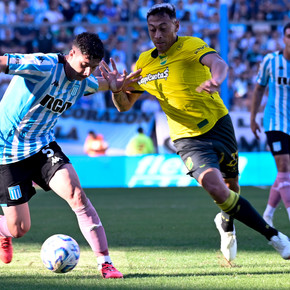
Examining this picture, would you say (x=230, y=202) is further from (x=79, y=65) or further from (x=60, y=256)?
(x=79, y=65)

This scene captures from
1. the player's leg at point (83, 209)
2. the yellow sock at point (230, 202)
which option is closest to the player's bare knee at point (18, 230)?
the player's leg at point (83, 209)

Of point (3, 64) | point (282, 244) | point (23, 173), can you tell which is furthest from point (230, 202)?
point (3, 64)

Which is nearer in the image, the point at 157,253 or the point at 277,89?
the point at 157,253

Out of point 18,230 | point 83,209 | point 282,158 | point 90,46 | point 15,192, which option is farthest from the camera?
point 282,158

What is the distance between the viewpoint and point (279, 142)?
7496 mm

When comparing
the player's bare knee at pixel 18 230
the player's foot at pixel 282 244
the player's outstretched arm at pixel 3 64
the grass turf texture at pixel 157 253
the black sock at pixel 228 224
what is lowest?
the grass turf texture at pixel 157 253

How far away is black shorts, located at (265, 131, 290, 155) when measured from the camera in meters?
7.44

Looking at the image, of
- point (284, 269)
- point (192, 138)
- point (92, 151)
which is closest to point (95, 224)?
point (192, 138)

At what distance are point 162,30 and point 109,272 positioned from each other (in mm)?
2125

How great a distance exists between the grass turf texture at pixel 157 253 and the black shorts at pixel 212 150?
2.89 ft

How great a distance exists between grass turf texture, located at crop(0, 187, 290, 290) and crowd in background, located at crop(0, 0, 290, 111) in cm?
682

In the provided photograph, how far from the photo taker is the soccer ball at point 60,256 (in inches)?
204

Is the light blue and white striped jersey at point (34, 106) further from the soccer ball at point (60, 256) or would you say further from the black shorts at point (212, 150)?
the black shorts at point (212, 150)

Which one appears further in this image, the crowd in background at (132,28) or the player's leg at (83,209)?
the crowd in background at (132,28)
